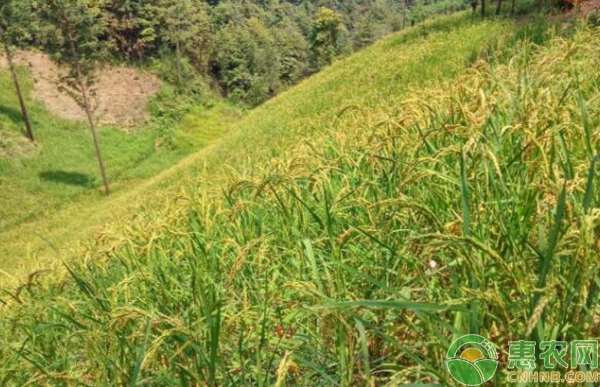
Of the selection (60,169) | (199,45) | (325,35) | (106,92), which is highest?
Result: (199,45)

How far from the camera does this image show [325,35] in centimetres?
8612

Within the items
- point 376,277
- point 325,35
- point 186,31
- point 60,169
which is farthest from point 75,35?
point 325,35

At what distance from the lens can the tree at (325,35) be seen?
277ft

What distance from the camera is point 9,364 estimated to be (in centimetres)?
303

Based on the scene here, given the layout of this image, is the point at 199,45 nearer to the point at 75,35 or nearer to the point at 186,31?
the point at 186,31

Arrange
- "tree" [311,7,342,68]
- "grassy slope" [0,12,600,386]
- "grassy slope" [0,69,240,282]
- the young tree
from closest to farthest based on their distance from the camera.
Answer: "grassy slope" [0,12,600,386] → "grassy slope" [0,69,240,282] → the young tree → "tree" [311,7,342,68]

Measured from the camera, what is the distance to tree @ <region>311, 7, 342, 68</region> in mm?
84562

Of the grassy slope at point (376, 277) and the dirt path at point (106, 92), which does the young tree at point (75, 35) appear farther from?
the grassy slope at point (376, 277)

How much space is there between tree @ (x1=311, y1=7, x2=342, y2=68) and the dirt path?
37.5 m

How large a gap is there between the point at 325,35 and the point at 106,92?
48104mm

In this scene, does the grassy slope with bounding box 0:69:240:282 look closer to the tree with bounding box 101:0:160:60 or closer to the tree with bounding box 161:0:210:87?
the tree with bounding box 101:0:160:60

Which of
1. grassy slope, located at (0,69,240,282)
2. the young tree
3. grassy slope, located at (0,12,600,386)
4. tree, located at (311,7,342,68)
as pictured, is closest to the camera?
grassy slope, located at (0,12,600,386)

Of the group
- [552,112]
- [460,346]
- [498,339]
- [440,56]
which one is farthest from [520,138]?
[440,56]

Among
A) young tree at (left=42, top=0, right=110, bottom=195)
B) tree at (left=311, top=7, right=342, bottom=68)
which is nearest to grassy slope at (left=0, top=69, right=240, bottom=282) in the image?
young tree at (left=42, top=0, right=110, bottom=195)
